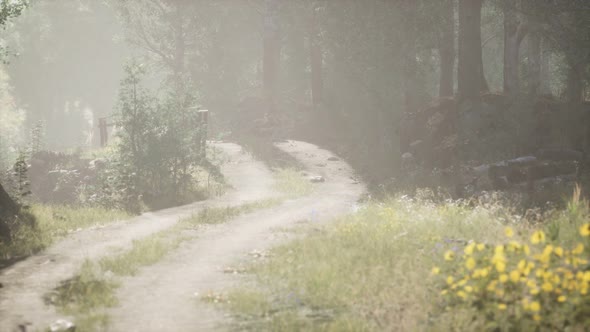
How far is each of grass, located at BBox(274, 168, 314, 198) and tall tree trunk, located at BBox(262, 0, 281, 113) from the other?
12.1 metres

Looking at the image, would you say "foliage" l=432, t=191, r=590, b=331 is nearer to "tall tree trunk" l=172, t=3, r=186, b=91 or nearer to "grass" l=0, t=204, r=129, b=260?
"grass" l=0, t=204, r=129, b=260

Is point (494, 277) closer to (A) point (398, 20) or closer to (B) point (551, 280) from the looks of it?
Result: (B) point (551, 280)

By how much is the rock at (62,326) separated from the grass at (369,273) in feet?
7.29

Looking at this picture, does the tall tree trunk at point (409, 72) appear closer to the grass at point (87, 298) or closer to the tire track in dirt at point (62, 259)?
the tire track in dirt at point (62, 259)

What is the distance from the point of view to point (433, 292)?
303 inches

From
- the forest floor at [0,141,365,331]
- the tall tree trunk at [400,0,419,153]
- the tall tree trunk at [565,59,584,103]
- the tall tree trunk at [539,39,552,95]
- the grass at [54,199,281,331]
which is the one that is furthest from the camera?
the tall tree trunk at [539,39,552,95]

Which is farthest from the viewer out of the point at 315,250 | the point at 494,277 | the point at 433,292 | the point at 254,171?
the point at 254,171

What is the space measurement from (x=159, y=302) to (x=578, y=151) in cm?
1601

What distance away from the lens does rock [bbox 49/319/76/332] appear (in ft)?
24.3

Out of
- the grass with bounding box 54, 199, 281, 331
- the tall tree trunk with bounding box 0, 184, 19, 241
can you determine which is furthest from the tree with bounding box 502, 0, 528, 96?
the tall tree trunk with bounding box 0, 184, 19, 241

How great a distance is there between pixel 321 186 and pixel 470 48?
29.5 ft

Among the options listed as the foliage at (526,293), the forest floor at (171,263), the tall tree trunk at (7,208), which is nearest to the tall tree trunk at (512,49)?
the forest floor at (171,263)

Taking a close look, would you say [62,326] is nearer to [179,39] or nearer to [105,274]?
[105,274]

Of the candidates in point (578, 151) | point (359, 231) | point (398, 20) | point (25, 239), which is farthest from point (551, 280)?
point (398, 20)
